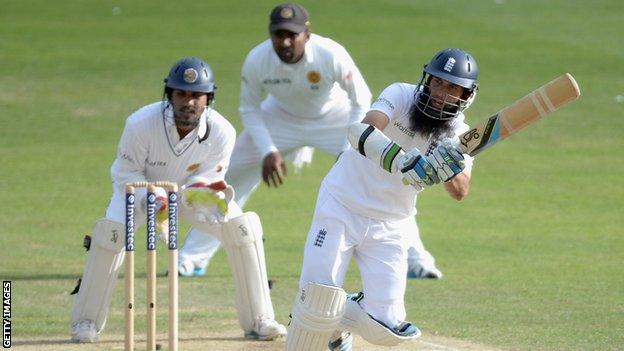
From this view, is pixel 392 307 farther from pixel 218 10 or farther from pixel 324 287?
pixel 218 10

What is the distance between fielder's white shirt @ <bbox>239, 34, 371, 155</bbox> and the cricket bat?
3072 millimetres

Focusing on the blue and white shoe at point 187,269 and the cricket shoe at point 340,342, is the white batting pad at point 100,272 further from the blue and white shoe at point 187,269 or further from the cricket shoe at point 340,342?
the blue and white shoe at point 187,269

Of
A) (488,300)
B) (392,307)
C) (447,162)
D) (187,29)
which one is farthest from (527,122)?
(187,29)

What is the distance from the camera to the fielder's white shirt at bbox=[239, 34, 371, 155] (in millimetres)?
9445

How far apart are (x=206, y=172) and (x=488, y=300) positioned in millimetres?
2225

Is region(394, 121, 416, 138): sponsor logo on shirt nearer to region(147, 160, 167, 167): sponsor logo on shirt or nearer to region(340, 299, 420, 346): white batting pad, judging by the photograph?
region(340, 299, 420, 346): white batting pad

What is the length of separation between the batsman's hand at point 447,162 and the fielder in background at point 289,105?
10.1 ft

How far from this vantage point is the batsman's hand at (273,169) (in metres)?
9.18

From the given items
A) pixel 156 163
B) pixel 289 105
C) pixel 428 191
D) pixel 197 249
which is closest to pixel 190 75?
pixel 156 163

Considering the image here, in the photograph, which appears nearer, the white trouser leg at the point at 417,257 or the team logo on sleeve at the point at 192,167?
the team logo on sleeve at the point at 192,167

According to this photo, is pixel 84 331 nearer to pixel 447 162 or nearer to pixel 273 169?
pixel 273 169

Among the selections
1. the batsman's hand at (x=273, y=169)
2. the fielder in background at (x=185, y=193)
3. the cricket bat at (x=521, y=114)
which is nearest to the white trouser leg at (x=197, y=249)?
the batsman's hand at (x=273, y=169)

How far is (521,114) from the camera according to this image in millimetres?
6250
